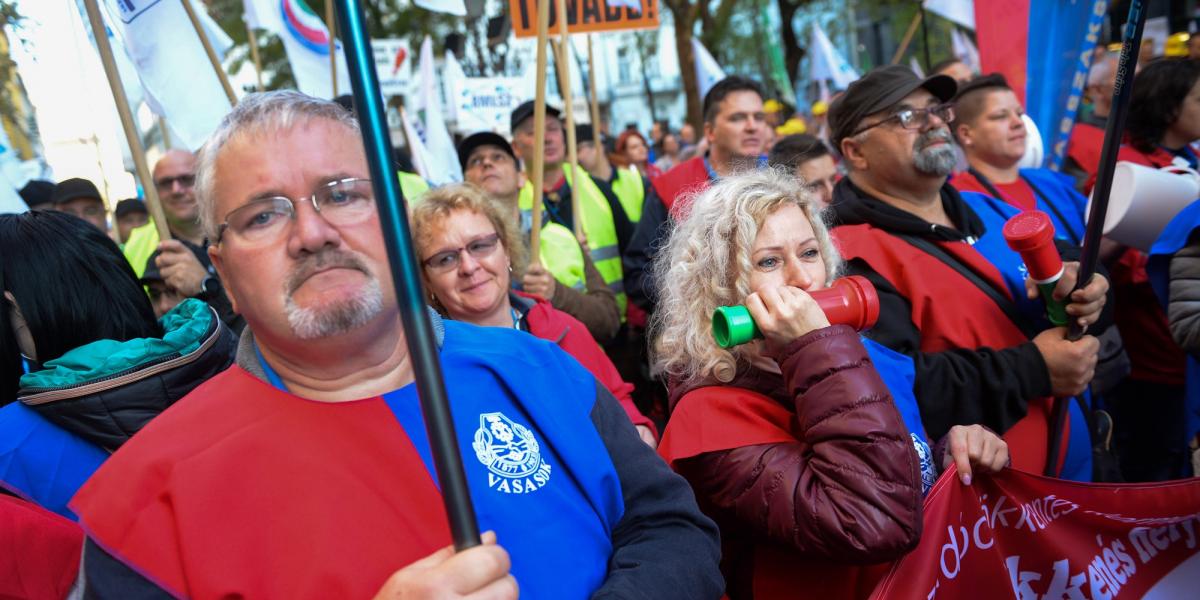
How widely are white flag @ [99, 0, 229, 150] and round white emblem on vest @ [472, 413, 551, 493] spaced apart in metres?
2.89

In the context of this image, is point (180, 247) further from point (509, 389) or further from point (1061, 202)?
point (1061, 202)

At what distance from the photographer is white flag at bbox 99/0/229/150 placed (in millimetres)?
3830

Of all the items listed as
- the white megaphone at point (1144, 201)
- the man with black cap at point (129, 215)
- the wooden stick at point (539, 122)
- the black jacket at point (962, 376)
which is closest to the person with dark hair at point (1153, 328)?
the white megaphone at point (1144, 201)

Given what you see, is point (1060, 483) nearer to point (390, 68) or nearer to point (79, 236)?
point (79, 236)

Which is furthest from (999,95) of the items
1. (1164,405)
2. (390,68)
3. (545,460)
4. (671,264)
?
(390,68)

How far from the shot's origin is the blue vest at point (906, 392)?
7.47 ft

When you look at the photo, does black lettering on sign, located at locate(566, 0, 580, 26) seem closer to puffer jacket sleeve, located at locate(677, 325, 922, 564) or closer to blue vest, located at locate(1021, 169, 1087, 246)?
blue vest, located at locate(1021, 169, 1087, 246)

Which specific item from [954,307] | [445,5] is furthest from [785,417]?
[445,5]

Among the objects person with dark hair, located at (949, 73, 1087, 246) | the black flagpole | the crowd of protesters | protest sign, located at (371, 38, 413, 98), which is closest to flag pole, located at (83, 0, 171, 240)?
the crowd of protesters

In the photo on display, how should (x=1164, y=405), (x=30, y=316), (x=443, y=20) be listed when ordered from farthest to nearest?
(x=443, y=20), (x=1164, y=405), (x=30, y=316)

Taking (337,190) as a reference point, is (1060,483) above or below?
below

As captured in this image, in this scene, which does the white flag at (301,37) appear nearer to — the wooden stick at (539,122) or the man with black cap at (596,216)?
the man with black cap at (596,216)

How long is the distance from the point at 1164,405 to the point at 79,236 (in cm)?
433

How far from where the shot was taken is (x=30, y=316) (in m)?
2.18
